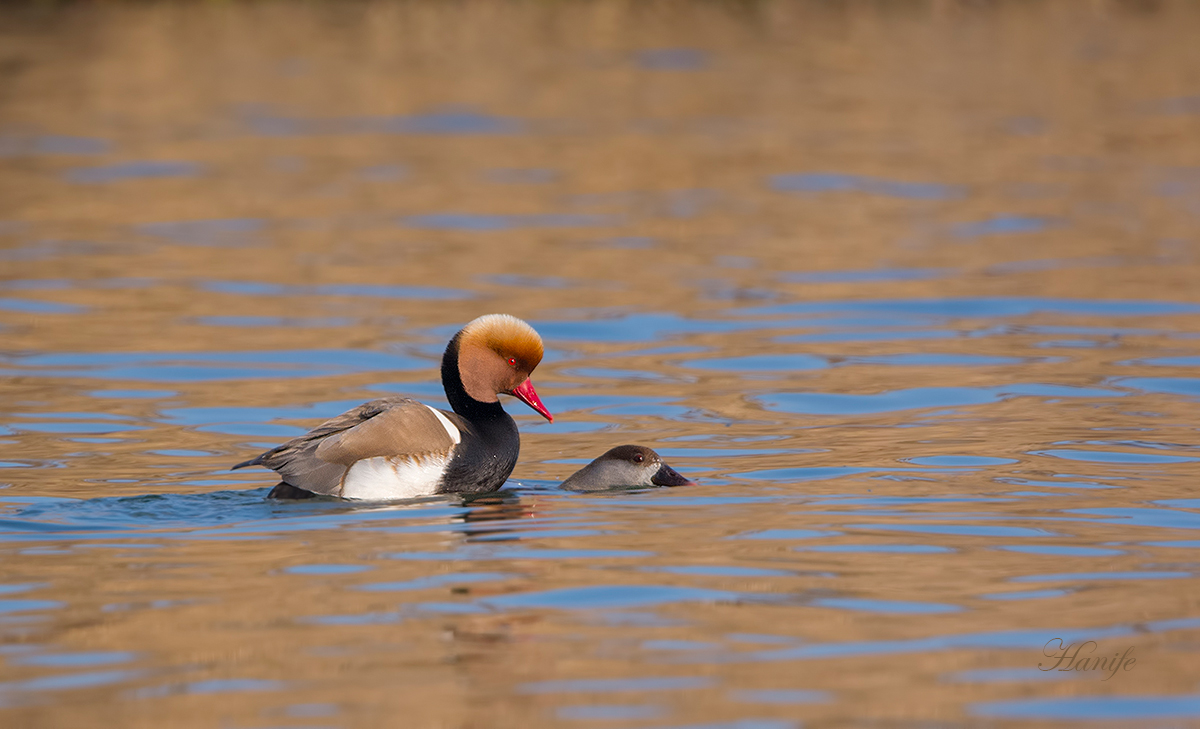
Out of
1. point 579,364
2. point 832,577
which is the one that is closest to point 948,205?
point 579,364

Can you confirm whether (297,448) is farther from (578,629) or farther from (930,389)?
(930,389)

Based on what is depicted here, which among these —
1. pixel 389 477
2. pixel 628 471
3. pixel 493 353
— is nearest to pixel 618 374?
pixel 493 353

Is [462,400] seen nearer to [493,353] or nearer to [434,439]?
[493,353]

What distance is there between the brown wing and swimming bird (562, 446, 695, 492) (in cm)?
86

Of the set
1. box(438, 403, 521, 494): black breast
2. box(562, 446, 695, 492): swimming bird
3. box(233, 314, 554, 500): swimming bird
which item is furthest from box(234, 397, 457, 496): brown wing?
box(562, 446, 695, 492): swimming bird

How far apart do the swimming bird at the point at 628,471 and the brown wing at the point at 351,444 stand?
0.86 meters

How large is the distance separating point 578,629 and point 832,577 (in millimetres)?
1337

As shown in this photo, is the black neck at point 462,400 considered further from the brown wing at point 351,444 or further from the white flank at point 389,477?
the white flank at point 389,477

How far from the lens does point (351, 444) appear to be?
9070 millimetres

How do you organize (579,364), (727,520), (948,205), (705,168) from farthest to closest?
(705,168), (948,205), (579,364), (727,520)

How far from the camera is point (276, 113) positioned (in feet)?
96.8

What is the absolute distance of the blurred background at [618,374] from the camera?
650 centimetres

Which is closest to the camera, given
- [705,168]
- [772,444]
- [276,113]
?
[772,444]

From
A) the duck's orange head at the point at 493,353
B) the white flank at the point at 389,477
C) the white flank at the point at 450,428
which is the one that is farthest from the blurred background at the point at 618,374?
the duck's orange head at the point at 493,353
